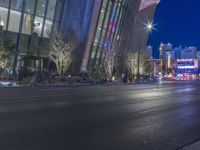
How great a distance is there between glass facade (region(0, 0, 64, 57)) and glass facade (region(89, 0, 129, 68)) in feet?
29.2

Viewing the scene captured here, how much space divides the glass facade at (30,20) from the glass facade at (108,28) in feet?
29.2

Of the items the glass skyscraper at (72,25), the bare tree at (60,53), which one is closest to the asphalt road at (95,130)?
the glass skyscraper at (72,25)

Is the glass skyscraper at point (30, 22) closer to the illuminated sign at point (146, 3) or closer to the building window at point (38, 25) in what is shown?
the building window at point (38, 25)

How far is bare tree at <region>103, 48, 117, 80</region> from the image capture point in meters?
56.0

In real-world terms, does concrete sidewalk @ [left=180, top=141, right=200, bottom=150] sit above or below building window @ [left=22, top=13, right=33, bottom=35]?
below

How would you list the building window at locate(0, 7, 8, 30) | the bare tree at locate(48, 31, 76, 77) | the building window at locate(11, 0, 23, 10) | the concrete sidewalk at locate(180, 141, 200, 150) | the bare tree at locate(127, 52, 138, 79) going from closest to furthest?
the concrete sidewalk at locate(180, 141, 200, 150) → the building window at locate(0, 7, 8, 30) → the building window at locate(11, 0, 23, 10) → the bare tree at locate(48, 31, 76, 77) → the bare tree at locate(127, 52, 138, 79)

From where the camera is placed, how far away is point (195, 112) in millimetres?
14711

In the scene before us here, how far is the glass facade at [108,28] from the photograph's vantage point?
56688mm

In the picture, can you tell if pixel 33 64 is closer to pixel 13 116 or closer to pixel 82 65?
pixel 82 65

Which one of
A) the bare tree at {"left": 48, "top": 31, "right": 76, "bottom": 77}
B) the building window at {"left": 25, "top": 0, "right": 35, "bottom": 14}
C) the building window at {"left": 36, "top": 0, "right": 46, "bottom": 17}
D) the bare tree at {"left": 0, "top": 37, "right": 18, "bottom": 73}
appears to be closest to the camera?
the bare tree at {"left": 0, "top": 37, "right": 18, "bottom": 73}

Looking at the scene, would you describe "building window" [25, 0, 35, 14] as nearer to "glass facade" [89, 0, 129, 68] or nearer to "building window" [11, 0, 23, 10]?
"building window" [11, 0, 23, 10]

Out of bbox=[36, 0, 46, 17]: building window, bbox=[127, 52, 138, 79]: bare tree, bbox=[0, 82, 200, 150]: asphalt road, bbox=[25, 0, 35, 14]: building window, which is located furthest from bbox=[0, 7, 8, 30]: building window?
bbox=[0, 82, 200, 150]: asphalt road

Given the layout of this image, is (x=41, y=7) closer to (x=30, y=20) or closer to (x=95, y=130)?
(x=30, y=20)

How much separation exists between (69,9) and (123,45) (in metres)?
18.6
